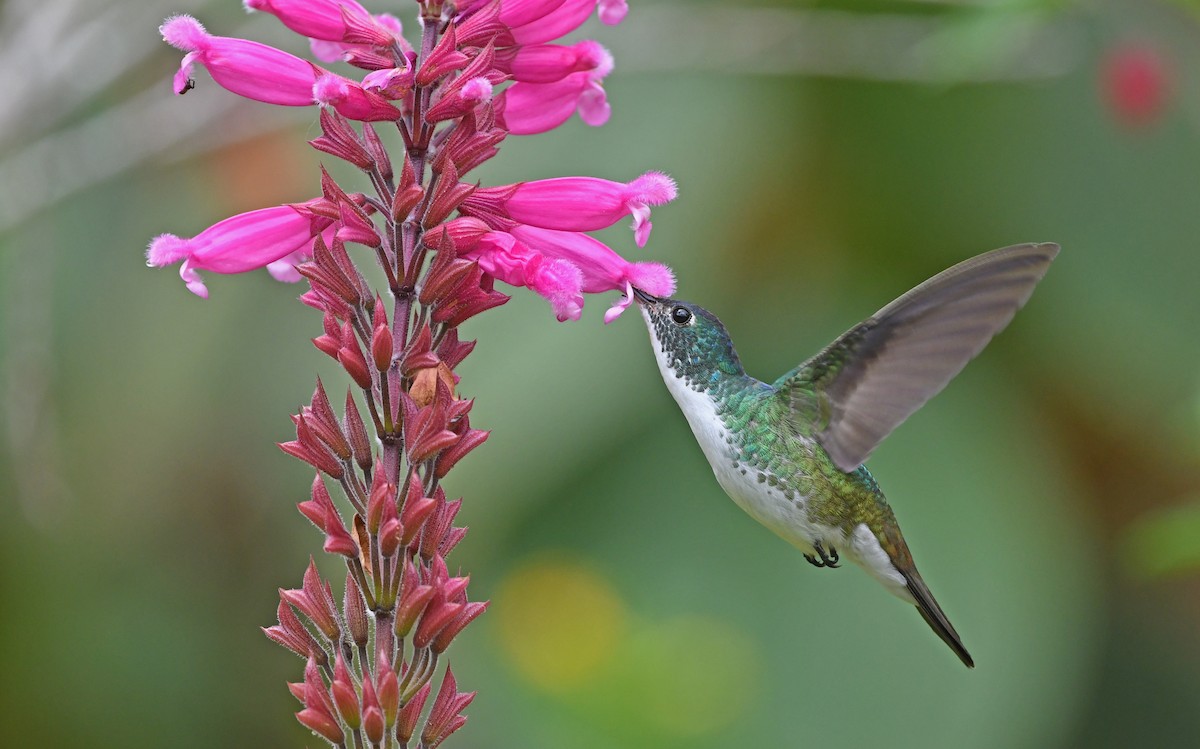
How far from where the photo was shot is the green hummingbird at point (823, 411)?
8.35 feet

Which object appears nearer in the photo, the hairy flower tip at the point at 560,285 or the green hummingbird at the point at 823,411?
the hairy flower tip at the point at 560,285

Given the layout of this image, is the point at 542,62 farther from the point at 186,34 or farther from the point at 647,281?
the point at 186,34

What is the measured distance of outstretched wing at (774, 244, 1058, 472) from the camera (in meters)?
2.36

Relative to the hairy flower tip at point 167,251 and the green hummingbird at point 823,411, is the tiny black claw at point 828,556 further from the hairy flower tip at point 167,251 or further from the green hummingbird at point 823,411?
the hairy flower tip at point 167,251

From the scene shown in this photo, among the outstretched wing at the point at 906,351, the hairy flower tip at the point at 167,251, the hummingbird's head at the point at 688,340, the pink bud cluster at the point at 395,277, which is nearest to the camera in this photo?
the pink bud cluster at the point at 395,277

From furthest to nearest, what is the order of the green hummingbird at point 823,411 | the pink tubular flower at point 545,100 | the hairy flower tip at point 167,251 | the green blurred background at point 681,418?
1. the green blurred background at point 681,418
2. the green hummingbird at point 823,411
3. the pink tubular flower at point 545,100
4. the hairy flower tip at point 167,251

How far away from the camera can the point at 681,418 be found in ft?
19.0

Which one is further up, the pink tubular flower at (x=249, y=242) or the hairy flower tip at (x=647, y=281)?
the pink tubular flower at (x=249, y=242)

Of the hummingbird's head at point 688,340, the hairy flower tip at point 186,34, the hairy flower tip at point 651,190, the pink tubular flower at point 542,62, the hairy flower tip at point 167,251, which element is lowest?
the hummingbird's head at point 688,340

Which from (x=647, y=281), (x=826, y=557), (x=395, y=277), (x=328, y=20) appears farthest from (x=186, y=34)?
→ (x=826, y=557)

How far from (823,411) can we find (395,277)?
1272 millimetres

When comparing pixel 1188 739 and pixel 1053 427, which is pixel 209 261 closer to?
pixel 1053 427

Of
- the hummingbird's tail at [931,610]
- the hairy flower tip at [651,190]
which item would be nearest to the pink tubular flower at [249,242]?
the hairy flower tip at [651,190]

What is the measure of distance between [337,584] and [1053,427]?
3714mm
